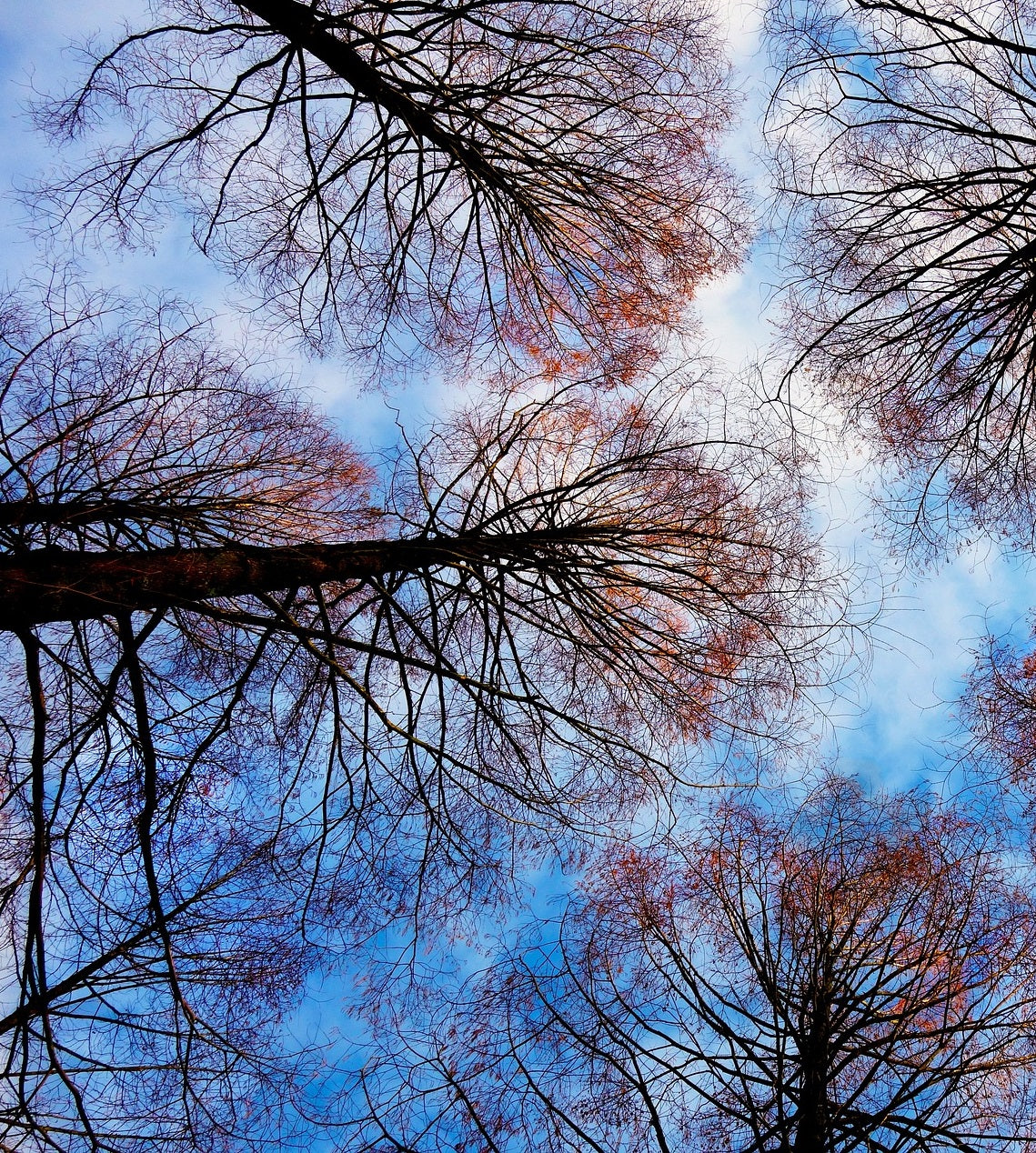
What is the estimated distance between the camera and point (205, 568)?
15.3 ft

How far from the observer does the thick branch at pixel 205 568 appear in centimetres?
424

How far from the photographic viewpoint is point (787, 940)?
5.49 m

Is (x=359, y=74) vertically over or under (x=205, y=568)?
over

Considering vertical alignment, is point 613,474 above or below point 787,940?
above

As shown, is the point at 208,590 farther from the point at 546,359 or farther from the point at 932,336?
the point at 932,336

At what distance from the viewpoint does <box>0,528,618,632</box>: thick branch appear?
424 centimetres

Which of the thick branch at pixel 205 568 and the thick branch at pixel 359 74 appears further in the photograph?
the thick branch at pixel 359 74

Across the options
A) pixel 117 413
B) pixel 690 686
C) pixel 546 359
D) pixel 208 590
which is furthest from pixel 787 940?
pixel 117 413

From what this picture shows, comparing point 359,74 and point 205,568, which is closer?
point 205,568

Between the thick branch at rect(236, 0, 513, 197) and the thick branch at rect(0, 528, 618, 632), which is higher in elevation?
the thick branch at rect(236, 0, 513, 197)

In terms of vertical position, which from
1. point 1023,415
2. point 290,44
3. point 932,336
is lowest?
point 1023,415

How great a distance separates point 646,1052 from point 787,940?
1581 millimetres

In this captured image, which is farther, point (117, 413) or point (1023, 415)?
point (1023, 415)

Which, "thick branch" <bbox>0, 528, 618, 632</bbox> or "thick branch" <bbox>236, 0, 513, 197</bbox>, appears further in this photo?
"thick branch" <bbox>236, 0, 513, 197</bbox>
